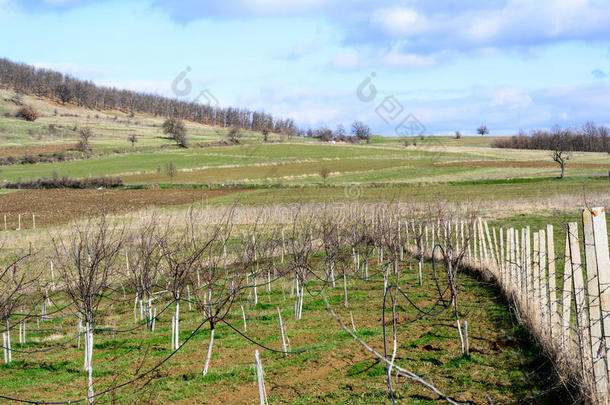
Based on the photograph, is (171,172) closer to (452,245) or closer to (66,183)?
(66,183)

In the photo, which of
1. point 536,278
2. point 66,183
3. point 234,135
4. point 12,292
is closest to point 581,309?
point 536,278

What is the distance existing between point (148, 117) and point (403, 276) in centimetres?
14181

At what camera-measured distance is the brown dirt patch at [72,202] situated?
118ft

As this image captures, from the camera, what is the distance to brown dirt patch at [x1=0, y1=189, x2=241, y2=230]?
36031 millimetres

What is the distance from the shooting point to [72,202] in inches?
1788

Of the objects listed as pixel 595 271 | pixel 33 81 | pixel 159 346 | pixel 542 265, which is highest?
pixel 33 81

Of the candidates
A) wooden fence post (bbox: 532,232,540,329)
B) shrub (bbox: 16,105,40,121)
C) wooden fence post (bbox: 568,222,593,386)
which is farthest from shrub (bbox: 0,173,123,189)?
shrub (bbox: 16,105,40,121)

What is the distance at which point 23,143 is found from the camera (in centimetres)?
9344

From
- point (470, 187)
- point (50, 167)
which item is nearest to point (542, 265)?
point (470, 187)

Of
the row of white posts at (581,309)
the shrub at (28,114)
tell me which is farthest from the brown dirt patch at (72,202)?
the shrub at (28,114)

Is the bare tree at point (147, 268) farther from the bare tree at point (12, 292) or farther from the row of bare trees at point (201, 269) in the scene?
the bare tree at point (12, 292)

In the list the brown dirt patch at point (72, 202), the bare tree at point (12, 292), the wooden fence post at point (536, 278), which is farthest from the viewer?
the brown dirt patch at point (72, 202)

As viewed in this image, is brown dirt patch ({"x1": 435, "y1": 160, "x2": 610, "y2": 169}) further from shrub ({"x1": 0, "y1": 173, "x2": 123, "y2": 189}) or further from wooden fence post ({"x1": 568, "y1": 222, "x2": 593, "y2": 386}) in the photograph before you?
wooden fence post ({"x1": 568, "y1": 222, "x2": 593, "y2": 386})

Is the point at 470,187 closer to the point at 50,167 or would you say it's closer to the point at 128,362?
the point at 128,362
